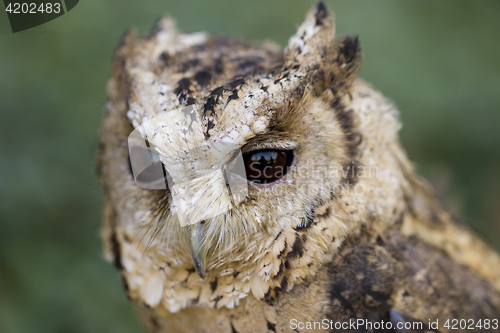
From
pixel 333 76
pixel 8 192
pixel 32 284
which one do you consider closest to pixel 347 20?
pixel 333 76

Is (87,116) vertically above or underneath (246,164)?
above

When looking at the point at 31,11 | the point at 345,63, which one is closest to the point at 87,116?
the point at 31,11

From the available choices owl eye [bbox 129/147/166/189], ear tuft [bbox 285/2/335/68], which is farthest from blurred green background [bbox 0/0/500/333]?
Answer: ear tuft [bbox 285/2/335/68]

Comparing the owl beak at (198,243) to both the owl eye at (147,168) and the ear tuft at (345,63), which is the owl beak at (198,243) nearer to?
the owl eye at (147,168)
